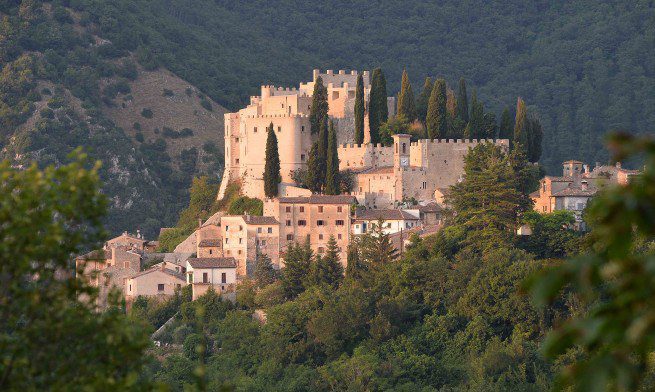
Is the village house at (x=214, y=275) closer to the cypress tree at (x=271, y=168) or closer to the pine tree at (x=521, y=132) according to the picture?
the cypress tree at (x=271, y=168)

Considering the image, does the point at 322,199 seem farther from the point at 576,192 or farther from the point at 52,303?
the point at 52,303

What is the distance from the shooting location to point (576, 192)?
179ft

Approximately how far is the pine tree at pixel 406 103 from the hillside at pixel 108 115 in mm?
27029

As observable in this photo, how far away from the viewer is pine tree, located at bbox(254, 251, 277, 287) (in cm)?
5338

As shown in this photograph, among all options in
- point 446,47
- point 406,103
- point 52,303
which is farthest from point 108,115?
point 52,303

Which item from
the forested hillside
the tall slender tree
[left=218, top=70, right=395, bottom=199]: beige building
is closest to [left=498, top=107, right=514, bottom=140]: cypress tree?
[left=218, top=70, right=395, bottom=199]: beige building

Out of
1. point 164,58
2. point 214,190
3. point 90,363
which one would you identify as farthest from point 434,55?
point 90,363

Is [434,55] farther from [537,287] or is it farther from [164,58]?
[537,287]

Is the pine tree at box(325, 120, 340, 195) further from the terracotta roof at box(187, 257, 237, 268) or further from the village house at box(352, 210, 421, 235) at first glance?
the terracotta roof at box(187, 257, 237, 268)

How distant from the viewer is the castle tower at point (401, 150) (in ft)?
184

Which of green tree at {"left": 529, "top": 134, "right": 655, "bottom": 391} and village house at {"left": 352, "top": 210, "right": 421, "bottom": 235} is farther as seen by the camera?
village house at {"left": 352, "top": 210, "right": 421, "bottom": 235}

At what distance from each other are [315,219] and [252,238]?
2603 mm

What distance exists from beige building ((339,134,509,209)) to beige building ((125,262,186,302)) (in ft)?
26.5

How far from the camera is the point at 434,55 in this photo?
403ft
